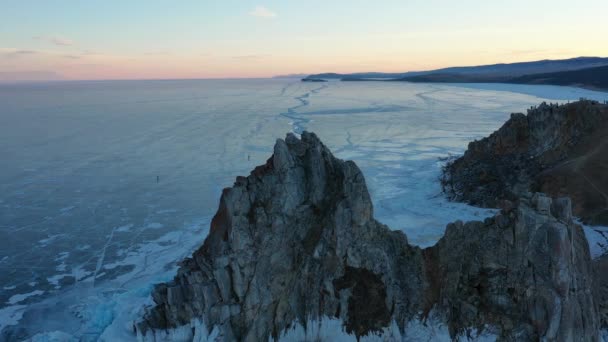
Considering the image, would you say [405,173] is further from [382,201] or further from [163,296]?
[163,296]

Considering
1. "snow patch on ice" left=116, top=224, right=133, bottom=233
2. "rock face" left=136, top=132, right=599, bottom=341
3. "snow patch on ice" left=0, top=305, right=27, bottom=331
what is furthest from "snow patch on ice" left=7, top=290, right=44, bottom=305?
"rock face" left=136, top=132, right=599, bottom=341

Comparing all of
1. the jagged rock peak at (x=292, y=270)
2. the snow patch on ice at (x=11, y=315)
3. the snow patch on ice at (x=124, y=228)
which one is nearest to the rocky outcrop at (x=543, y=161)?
the jagged rock peak at (x=292, y=270)

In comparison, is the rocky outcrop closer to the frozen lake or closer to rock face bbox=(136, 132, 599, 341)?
the frozen lake

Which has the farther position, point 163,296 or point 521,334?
point 163,296

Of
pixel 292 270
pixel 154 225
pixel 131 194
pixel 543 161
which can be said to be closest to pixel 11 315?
pixel 154 225

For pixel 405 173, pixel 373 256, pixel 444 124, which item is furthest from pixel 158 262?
pixel 444 124
